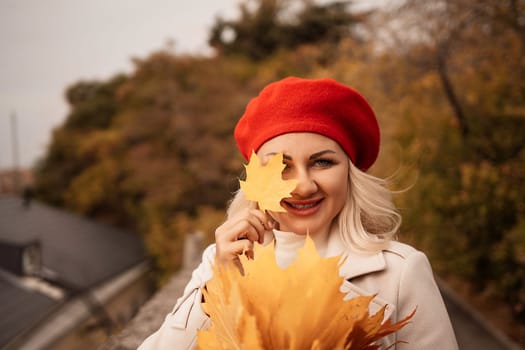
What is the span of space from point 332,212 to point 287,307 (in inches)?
25.1

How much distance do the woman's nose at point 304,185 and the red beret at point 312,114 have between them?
→ 0.16m

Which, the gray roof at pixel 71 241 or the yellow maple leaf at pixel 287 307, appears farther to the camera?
the gray roof at pixel 71 241

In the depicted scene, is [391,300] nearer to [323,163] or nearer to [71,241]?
[323,163]

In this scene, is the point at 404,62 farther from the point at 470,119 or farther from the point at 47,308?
the point at 47,308

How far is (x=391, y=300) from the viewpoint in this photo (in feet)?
3.99

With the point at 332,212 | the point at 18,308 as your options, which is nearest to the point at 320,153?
the point at 332,212

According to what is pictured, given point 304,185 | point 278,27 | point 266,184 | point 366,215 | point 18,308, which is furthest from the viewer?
point 278,27

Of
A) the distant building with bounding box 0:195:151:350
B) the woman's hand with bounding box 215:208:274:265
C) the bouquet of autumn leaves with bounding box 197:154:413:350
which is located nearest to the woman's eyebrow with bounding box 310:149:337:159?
the woman's hand with bounding box 215:208:274:265


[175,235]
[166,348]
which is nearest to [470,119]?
[166,348]

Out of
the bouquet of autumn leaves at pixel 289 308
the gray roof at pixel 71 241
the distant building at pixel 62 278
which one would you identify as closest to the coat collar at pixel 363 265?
the bouquet of autumn leaves at pixel 289 308

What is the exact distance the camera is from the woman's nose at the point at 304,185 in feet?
3.76

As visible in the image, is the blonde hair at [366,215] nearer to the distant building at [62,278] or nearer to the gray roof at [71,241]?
the distant building at [62,278]

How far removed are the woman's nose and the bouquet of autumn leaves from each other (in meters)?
0.40

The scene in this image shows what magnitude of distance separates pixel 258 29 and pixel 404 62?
15682 mm
